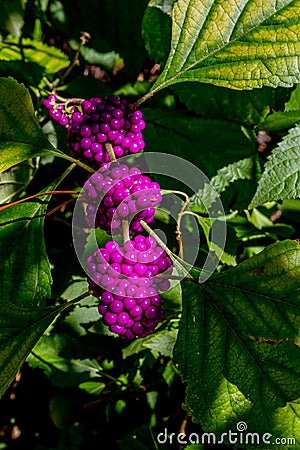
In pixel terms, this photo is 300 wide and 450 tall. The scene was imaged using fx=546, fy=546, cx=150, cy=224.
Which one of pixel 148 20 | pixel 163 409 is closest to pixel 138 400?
pixel 163 409

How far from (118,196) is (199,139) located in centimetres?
48

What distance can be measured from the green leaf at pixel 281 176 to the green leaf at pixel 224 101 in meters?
0.10

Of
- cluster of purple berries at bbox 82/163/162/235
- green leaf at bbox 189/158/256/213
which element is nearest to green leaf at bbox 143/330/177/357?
green leaf at bbox 189/158/256/213

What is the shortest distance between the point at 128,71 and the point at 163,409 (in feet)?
3.01

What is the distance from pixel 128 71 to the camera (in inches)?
46.4

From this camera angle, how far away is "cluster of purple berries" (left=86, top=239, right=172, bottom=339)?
2.58ft

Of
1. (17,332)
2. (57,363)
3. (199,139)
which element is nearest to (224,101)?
(199,139)

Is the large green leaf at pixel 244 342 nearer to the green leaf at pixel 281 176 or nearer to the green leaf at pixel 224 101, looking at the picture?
the green leaf at pixel 281 176

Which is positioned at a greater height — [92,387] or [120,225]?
[120,225]

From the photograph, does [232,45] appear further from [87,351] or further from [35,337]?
[87,351]

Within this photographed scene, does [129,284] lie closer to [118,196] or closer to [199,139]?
[118,196]

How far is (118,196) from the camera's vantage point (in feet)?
2.53

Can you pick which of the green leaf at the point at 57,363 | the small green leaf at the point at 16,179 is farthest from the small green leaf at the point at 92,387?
the small green leaf at the point at 16,179

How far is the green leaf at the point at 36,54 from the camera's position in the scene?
131 centimetres
